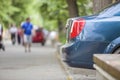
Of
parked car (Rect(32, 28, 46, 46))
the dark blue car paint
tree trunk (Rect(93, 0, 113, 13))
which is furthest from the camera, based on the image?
parked car (Rect(32, 28, 46, 46))

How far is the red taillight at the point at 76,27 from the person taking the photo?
10508 mm

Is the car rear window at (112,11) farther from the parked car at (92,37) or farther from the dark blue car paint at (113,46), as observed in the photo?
the dark blue car paint at (113,46)

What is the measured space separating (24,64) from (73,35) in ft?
19.2

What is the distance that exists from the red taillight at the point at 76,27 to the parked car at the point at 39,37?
2693 centimetres

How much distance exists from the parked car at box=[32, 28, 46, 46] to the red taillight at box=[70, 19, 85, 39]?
26.9m

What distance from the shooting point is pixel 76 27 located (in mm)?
10594

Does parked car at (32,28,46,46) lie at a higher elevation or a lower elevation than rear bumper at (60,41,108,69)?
lower

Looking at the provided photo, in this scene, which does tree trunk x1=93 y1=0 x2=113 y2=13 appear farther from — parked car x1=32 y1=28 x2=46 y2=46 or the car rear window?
parked car x1=32 y1=28 x2=46 y2=46

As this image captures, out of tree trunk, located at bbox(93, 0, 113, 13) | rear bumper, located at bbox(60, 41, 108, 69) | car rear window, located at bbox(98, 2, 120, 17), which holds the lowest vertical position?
rear bumper, located at bbox(60, 41, 108, 69)

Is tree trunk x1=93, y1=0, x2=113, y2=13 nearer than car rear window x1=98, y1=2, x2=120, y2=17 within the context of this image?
No

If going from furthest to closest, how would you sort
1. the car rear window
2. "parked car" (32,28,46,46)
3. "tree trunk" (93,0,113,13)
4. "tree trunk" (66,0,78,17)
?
1. "parked car" (32,28,46,46)
2. "tree trunk" (66,0,78,17)
3. "tree trunk" (93,0,113,13)
4. the car rear window

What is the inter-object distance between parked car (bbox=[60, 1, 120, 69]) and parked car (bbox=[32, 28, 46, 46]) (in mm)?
26964

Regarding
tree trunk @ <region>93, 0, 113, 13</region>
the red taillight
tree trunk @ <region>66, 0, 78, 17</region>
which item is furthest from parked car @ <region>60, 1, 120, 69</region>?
tree trunk @ <region>66, 0, 78, 17</region>

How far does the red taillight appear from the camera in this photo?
10.5 m
